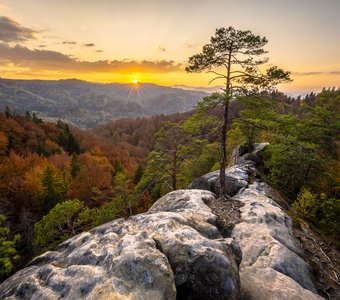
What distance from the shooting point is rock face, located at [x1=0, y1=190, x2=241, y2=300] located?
6473 millimetres

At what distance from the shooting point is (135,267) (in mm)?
6879

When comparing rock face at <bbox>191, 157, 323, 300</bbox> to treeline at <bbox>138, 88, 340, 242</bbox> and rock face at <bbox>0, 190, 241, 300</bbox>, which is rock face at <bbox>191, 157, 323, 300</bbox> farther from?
treeline at <bbox>138, 88, 340, 242</bbox>

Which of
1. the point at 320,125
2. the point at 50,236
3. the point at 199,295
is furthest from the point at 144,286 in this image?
the point at 320,125

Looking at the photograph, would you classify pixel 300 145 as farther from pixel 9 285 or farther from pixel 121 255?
pixel 9 285

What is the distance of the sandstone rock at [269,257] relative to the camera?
891 centimetres

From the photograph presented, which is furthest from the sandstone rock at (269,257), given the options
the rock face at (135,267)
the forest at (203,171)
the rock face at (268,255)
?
the forest at (203,171)

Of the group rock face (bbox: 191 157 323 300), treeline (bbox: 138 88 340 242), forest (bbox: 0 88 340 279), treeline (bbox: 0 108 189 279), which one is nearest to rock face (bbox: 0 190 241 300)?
rock face (bbox: 191 157 323 300)

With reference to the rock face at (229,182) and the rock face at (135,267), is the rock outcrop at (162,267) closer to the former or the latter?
the rock face at (135,267)

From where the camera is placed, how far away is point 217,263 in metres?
7.62

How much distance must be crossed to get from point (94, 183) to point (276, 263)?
197 ft

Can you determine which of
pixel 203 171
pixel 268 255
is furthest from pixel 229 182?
pixel 203 171

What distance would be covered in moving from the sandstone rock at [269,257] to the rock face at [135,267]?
1.56 metres

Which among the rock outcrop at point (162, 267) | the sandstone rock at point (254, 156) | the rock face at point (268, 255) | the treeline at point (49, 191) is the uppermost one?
the rock outcrop at point (162, 267)

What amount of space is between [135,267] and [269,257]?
683 centimetres
